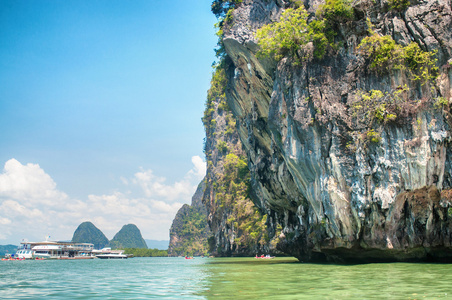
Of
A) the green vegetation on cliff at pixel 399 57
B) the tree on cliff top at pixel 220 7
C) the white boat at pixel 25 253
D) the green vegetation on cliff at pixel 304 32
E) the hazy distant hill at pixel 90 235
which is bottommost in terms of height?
the white boat at pixel 25 253

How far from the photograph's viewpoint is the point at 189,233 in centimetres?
11162

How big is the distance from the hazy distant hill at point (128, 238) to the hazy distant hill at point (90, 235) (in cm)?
779

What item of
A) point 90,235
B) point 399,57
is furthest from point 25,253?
point 90,235

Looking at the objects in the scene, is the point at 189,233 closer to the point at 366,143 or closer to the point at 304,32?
the point at 304,32

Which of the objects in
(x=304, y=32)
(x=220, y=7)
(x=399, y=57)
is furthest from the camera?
(x=220, y=7)

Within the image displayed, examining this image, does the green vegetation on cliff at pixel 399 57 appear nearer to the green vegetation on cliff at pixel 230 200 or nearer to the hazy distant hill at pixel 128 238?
the green vegetation on cliff at pixel 230 200

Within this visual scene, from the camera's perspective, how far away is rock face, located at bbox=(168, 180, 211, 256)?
103 meters

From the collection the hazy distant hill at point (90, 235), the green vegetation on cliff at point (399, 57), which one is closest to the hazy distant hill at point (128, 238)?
the hazy distant hill at point (90, 235)

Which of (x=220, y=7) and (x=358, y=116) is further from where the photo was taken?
(x=220, y=7)

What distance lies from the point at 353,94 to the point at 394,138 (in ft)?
10.0

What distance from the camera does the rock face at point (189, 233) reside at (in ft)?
338

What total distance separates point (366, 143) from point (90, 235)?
571 feet

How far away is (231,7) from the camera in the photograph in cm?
2581

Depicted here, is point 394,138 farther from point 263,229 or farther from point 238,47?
point 263,229
